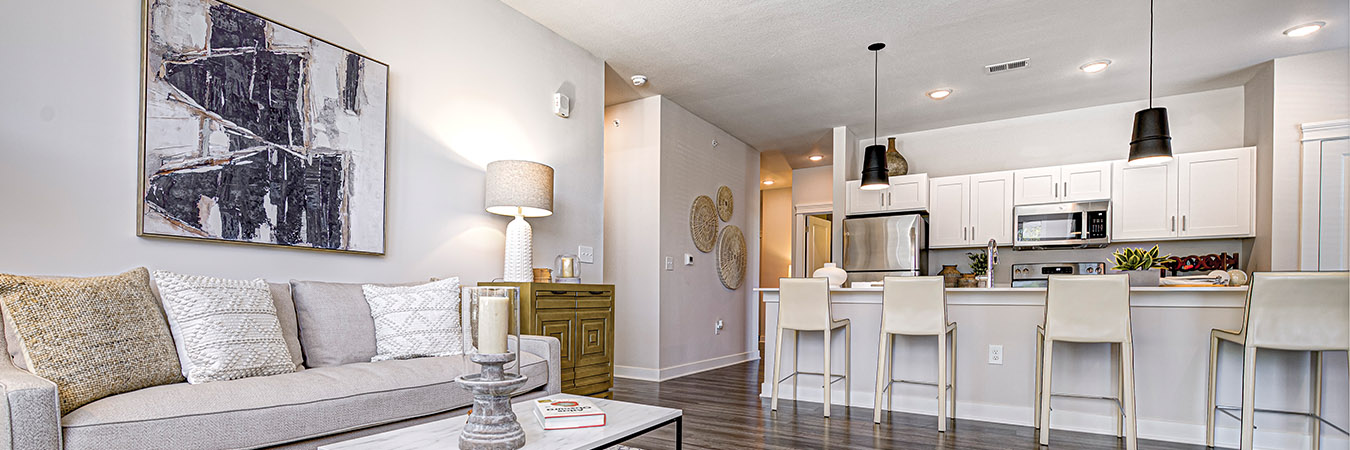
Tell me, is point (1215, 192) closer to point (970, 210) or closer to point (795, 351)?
point (970, 210)

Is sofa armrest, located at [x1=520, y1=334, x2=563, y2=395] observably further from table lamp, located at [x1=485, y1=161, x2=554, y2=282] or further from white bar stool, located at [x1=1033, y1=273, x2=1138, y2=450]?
white bar stool, located at [x1=1033, y1=273, x2=1138, y2=450]

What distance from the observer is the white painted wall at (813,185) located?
826 centimetres

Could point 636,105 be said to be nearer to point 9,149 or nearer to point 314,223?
point 314,223

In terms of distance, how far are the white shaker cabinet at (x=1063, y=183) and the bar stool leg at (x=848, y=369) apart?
2538 millimetres

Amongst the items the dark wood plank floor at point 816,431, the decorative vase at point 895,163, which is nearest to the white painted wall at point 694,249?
the dark wood plank floor at point 816,431

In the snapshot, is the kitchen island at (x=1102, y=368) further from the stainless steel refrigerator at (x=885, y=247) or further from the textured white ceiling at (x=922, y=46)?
the stainless steel refrigerator at (x=885, y=247)

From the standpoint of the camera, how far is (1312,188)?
4199mm

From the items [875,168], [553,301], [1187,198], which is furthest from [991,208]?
[553,301]

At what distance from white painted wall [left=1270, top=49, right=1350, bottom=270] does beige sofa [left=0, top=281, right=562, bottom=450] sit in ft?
16.1

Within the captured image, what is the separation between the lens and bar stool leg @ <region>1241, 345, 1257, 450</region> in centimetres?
283

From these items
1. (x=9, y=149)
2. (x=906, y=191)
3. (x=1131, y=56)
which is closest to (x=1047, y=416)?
(x=1131, y=56)

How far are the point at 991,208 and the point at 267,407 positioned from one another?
5.67 m

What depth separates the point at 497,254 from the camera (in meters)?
3.69

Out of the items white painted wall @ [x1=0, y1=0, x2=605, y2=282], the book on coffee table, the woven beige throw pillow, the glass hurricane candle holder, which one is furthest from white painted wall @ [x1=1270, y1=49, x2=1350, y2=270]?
the woven beige throw pillow
